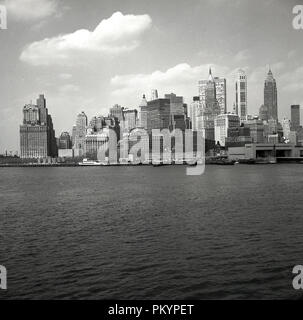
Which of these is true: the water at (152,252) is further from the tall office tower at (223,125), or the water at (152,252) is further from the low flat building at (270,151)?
the tall office tower at (223,125)

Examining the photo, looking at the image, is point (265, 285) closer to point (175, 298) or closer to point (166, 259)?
point (175, 298)

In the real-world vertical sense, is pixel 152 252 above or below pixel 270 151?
below

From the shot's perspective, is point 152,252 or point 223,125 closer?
point 152,252

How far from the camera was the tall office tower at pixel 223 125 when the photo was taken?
16888cm

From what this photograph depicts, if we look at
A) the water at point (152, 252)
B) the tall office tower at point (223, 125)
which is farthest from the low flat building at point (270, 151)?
the water at point (152, 252)

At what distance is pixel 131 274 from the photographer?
9.78m

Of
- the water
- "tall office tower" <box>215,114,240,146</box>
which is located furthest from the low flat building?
the water

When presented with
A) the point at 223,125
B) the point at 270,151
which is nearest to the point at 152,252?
the point at 270,151

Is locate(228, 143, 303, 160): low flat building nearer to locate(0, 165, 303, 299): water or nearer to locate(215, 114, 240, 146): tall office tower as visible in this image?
locate(215, 114, 240, 146): tall office tower

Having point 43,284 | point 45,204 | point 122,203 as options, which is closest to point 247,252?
point 43,284

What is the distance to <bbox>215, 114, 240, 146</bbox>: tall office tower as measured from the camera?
169 metres

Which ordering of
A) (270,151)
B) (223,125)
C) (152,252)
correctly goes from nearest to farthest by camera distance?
1. (152,252)
2. (270,151)
3. (223,125)

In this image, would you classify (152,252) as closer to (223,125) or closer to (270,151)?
(270,151)

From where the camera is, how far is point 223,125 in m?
172
